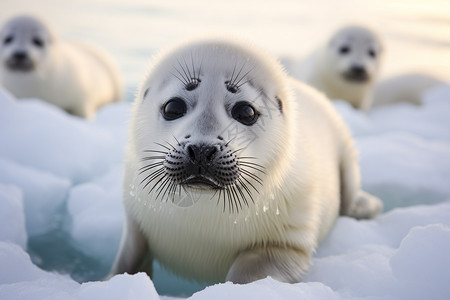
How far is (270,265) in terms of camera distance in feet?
7.33

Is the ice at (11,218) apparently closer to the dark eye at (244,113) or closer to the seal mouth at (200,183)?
the seal mouth at (200,183)

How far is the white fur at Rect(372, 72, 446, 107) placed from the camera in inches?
271

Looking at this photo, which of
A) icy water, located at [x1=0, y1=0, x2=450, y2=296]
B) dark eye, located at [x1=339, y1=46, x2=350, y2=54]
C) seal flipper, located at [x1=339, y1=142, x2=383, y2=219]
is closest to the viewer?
seal flipper, located at [x1=339, y1=142, x2=383, y2=219]

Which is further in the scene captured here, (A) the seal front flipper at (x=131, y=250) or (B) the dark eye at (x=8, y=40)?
(B) the dark eye at (x=8, y=40)

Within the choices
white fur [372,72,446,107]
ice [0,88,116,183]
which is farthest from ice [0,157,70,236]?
white fur [372,72,446,107]

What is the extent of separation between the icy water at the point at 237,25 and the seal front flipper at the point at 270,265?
541 cm

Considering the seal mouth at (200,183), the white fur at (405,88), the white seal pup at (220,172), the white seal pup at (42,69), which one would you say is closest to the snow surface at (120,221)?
the white seal pup at (220,172)

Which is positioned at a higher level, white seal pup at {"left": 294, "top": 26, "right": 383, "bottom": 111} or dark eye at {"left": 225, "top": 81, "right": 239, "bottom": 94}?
dark eye at {"left": 225, "top": 81, "right": 239, "bottom": 94}

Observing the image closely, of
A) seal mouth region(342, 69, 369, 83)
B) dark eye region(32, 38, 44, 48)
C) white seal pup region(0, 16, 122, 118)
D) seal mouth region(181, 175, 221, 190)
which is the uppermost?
seal mouth region(181, 175, 221, 190)

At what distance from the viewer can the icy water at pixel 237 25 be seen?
988cm

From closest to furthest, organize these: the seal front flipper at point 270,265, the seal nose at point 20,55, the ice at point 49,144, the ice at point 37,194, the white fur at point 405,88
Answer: the seal front flipper at point 270,265
the ice at point 37,194
the ice at point 49,144
the seal nose at point 20,55
the white fur at point 405,88

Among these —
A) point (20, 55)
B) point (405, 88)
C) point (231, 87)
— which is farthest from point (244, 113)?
point (405, 88)

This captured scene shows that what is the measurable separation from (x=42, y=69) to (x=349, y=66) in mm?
3299

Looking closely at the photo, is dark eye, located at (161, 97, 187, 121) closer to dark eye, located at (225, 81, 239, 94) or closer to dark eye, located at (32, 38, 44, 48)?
dark eye, located at (225, 81, 239, 94)
